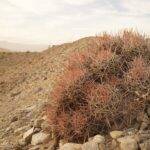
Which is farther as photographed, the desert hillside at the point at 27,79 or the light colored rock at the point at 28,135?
the desert hillside at the point at 27,79

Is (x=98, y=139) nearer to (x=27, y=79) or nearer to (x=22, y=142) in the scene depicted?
(x=22, y=142)

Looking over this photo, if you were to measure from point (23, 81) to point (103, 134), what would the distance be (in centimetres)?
936

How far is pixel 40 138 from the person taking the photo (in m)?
9.77

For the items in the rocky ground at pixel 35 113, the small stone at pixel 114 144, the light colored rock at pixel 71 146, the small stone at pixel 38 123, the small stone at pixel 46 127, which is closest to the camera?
the small stone at pixel 114 144

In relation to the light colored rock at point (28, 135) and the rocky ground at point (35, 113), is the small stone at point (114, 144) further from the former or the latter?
the light colored rock at point (28, 135)

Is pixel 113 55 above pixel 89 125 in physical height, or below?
above

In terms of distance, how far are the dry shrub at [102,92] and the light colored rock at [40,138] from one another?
0.50 m

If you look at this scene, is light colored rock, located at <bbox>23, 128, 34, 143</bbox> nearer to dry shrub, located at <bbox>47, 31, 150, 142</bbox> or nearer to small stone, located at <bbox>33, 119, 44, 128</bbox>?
small stone, located at <bbox>33, 119, 44, 128</bbox>

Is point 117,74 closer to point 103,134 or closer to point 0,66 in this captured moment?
point 103,134

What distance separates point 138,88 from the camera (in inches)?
349

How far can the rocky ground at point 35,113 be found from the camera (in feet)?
27.2

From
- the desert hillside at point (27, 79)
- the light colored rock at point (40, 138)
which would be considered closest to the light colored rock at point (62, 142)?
the light colored rock at point (40, 138)

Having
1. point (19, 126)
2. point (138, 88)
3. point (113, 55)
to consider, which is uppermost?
point (113, 55)

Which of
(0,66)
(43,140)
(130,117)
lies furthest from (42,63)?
(130,117)
